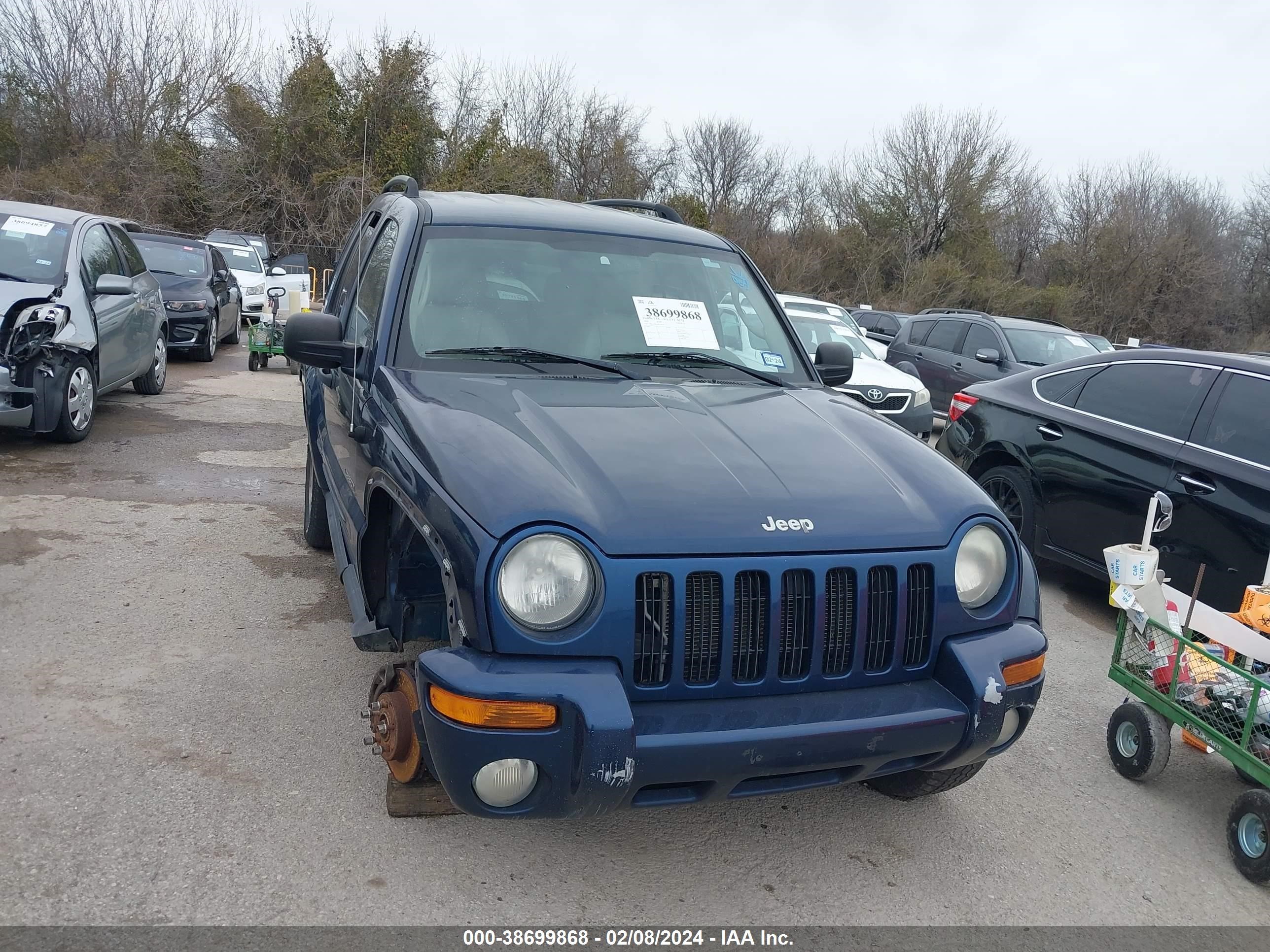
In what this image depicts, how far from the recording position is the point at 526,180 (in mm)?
35219

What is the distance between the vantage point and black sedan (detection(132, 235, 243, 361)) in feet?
43.2

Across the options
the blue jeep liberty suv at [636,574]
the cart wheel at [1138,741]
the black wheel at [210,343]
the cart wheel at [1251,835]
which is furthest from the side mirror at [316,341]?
the black wheel at [210,343]

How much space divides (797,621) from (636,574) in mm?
480

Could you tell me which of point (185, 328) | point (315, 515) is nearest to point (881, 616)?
point (315, 515)

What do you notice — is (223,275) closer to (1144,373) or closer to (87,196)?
(1144,373)

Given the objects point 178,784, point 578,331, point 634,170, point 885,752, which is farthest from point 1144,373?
point 634,170

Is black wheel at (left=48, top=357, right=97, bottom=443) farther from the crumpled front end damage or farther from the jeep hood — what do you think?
the jeep hood

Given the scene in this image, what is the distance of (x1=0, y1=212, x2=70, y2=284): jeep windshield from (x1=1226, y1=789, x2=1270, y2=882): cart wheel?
26.8 feet

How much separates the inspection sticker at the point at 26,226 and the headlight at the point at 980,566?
7.83 meters

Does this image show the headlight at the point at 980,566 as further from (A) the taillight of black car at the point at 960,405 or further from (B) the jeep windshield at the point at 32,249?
(B) the jeep windshield at the point at 32,249

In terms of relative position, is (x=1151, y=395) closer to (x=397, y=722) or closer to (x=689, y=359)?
(x=689, y=359)

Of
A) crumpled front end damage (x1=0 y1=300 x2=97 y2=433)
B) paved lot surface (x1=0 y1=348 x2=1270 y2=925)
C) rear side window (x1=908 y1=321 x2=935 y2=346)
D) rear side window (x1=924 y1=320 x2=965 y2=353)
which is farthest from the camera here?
rear side window (x1=908 y1=321 x2=935 y2=346)

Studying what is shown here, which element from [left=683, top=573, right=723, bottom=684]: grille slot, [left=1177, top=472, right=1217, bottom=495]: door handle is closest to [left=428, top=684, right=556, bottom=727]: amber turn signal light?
[left=683, top=573, right=723, bottom=684]: grille slot

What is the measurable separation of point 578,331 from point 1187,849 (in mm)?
2800
